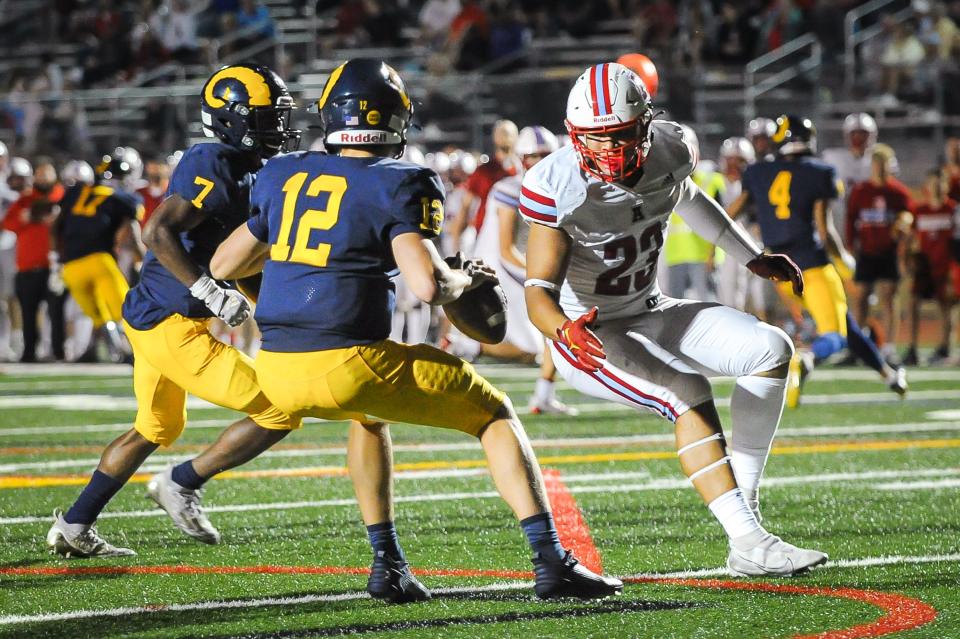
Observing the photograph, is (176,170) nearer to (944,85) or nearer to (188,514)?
(188,514)

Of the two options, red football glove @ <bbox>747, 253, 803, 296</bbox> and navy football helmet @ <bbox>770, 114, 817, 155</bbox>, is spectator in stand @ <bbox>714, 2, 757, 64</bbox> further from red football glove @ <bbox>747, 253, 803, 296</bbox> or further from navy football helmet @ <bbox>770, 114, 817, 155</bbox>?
red football glove @ <bbox>747, 253, 803, 296</bbox>

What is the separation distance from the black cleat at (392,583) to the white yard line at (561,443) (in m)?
3.26

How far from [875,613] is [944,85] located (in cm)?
1353

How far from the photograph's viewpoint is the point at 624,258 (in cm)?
464

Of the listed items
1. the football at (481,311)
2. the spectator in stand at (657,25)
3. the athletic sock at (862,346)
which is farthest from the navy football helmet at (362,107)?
the spectator in stand at (657,25)

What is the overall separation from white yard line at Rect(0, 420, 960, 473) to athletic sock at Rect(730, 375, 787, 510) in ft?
9.59

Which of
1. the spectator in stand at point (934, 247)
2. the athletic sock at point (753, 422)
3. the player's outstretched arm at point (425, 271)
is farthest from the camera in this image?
the spectator in stand at point (934, 247)

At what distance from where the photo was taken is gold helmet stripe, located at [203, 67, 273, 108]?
196 inches

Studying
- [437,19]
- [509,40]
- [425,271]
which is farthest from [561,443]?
[437,19]

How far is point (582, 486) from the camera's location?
20.8 feet

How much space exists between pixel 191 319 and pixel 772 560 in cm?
213

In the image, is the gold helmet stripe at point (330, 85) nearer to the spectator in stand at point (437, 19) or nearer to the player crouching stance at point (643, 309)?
the player crouching stance at point (643, 309)

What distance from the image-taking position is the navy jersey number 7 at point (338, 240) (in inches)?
151

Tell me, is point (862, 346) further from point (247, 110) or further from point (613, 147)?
point (247, 110)
